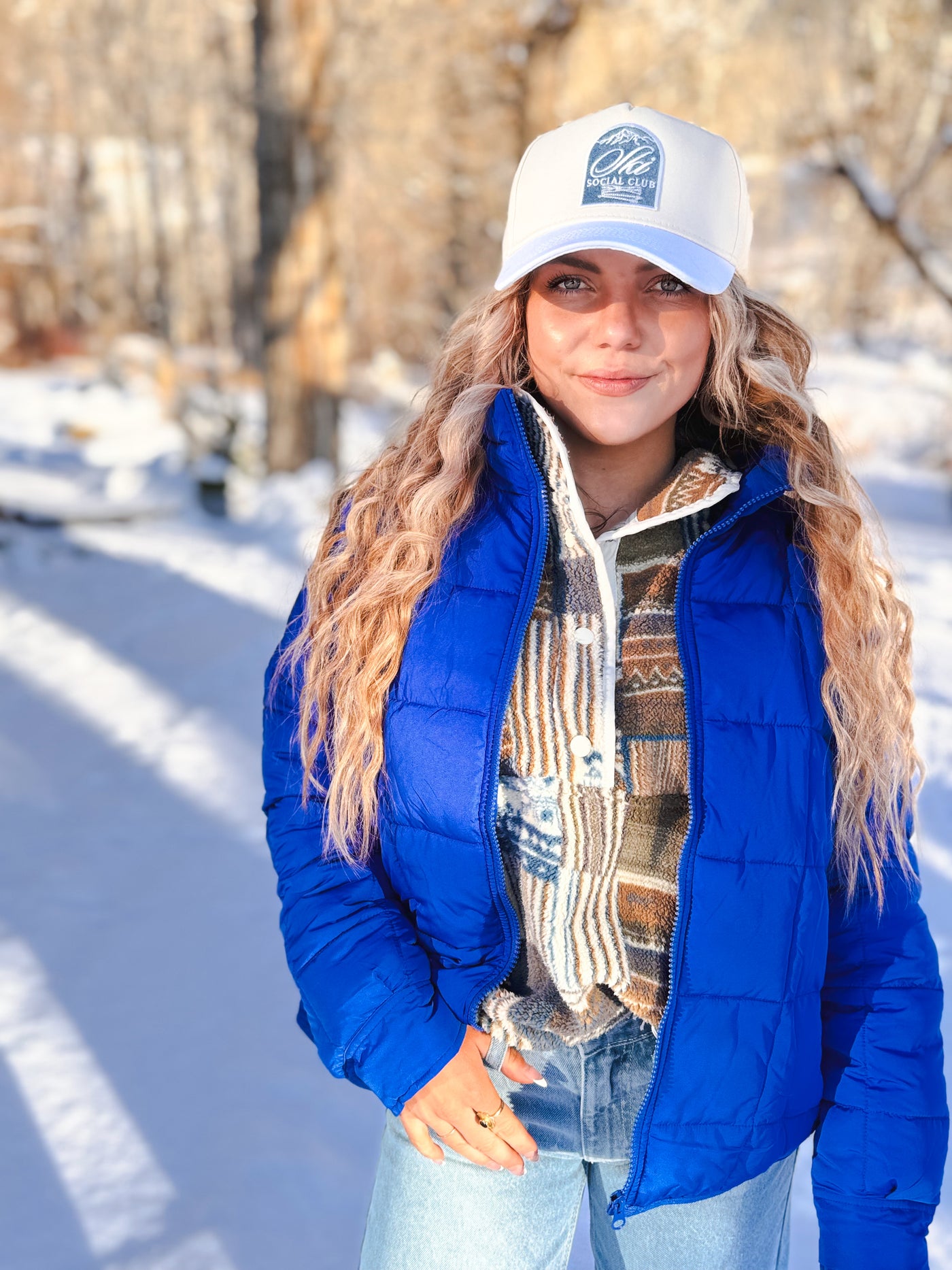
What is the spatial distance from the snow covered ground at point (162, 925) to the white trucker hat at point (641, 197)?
1.47 ft

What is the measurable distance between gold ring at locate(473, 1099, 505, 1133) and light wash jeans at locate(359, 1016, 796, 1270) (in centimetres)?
5

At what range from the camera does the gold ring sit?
1.35 m

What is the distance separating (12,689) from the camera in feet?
17.7

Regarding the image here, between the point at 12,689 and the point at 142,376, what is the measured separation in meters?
18.8

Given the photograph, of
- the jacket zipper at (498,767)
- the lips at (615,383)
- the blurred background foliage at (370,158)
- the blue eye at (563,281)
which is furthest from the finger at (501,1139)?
the blurred background foliage at (370,158)

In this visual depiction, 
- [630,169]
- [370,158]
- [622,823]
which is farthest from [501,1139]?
[370,158]

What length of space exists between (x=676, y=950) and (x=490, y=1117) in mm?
310

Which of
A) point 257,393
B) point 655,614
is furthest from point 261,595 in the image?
point 257,393

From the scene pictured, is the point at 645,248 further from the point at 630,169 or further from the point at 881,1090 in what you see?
the point at 881,1090

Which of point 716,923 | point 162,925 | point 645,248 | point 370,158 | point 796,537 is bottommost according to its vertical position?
point 162,925

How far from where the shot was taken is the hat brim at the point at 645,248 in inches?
55.3

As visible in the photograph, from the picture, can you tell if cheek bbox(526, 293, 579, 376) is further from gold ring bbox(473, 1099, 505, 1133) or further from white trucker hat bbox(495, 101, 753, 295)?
gold ring bbox(473, 1099, 505, 1133)

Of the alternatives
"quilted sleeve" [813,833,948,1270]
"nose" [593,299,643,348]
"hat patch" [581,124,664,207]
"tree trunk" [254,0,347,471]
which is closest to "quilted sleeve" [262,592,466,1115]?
"quilted sleeve" [813,833,948,1270]

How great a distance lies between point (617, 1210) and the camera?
53.3 inches
